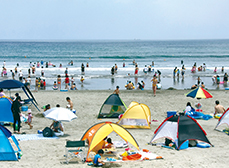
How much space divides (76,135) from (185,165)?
480 centimetres

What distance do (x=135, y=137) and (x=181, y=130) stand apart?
6.67 ft

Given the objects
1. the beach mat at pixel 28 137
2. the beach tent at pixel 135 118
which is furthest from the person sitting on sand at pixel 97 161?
the beach tent at pixel 135 118

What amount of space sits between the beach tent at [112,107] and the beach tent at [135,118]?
6.25ft

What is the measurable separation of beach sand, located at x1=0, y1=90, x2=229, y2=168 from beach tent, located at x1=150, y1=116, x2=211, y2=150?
433 mm

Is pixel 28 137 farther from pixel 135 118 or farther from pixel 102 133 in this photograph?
pixel 135 118

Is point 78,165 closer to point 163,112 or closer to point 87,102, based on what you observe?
point 163,112

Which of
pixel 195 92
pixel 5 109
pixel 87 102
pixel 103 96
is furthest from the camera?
pixel 103 96

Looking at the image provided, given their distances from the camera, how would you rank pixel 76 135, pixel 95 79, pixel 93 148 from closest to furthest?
pixel 93 148
pixel 76 135
pixel 95 79

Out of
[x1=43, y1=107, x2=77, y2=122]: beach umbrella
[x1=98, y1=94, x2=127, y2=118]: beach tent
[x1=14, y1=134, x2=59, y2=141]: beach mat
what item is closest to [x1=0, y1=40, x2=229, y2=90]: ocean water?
[x1=98, y1=94, x2=127, y2=118]: beach tent

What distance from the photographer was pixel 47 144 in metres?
10.2

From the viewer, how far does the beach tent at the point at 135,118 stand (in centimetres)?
1281

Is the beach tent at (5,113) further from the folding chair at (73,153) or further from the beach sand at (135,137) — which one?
the folding chair at (73,153)

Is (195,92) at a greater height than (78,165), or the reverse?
(195,92)

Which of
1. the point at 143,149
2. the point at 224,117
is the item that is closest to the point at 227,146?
the point at 224,117
